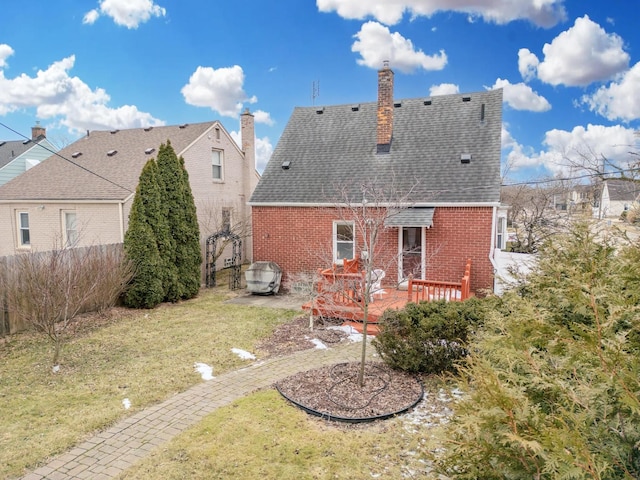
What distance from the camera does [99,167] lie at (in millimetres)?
17359

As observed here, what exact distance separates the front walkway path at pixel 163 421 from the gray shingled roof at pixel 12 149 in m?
23.5

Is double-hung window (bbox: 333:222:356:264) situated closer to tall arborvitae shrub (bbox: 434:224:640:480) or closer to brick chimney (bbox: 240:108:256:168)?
brick chimney (bbox: 240:108:256:168)

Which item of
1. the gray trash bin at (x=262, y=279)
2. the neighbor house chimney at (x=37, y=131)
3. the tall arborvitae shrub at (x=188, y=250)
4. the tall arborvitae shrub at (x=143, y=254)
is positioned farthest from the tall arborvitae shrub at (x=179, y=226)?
the neighbor house chimney at (x=37, y=131)

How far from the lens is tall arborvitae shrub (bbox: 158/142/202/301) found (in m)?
13.0

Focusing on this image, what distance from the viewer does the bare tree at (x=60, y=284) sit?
8.11m

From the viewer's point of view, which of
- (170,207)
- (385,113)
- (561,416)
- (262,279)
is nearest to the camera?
(561,416)

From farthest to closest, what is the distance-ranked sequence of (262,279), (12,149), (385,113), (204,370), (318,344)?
(12,149) < (385,113) < (262,279) < (318,344) < (204,370)

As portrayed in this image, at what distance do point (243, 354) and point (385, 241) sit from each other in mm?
6602

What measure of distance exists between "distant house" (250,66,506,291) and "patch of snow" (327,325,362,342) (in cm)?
258

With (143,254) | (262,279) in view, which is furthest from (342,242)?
(143,254)

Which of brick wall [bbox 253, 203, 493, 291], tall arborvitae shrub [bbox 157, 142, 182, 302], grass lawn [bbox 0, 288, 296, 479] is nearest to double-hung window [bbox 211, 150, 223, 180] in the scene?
brick wall [bbox 253, 203, 493, 291]

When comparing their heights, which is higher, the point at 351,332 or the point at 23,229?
the point at 23,229

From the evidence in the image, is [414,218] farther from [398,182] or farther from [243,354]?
[243,354]

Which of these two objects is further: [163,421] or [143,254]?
[143,254]
